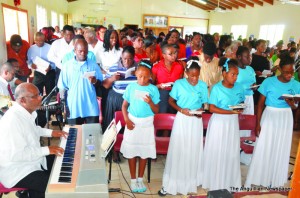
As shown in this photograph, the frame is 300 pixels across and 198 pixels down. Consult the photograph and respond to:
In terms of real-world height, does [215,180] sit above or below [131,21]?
below

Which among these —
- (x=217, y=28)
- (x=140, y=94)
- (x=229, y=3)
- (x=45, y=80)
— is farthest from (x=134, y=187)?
(x=217, y=28)

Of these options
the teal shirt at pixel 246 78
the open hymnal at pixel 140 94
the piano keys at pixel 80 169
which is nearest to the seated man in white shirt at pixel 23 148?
the piano keys at pixel 80 169

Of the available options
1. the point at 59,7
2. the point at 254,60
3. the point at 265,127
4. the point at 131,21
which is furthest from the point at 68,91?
the point at 131,21

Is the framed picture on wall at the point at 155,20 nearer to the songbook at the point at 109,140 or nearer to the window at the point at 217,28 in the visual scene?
the window at the point at 217,28

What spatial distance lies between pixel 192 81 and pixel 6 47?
4169mm

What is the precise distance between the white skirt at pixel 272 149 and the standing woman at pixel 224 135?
35 cm

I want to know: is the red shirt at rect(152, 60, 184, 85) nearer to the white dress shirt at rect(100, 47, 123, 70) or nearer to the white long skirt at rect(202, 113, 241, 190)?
the white dress shirt at rect(100, 47, 123, 70)

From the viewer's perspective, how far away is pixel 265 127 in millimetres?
3240

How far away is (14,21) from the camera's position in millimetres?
6223

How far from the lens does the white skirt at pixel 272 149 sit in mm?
3179

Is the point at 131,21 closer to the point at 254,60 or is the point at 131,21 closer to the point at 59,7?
the point at 59,7

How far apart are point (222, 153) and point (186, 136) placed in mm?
483

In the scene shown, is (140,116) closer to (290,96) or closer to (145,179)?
(145,179)

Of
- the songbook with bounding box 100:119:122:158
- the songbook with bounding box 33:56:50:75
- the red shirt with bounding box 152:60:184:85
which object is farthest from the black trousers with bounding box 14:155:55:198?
the songbook with bounding box 33:56:50:75
